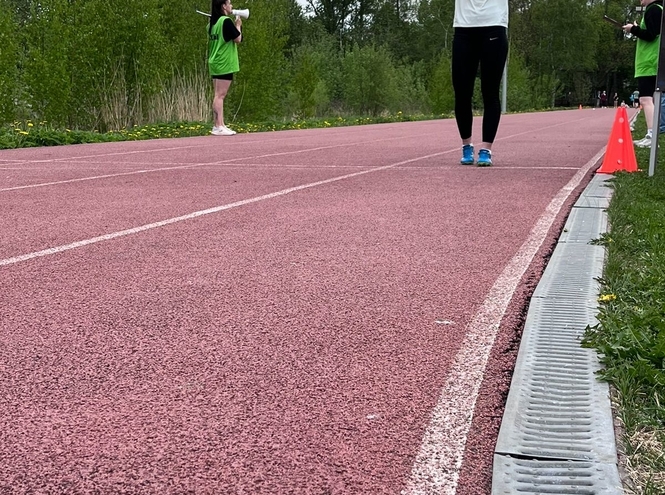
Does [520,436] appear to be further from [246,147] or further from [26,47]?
[26,47]

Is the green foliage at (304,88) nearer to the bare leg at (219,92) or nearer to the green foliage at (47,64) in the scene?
the green foliage at (47,64)

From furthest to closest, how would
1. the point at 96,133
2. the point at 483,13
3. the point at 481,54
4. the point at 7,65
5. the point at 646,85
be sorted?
the point at 96,133 < the point at 7,65 < the point at 646,85 < the point at 481,54 < the point at 483,13

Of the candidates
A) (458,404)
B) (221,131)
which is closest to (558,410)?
(458,404)

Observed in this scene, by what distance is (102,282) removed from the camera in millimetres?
3402

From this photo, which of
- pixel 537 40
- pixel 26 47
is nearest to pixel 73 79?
pixel 26 47

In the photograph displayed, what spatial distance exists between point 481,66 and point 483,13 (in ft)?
1.52

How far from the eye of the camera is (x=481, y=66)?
7750 mm

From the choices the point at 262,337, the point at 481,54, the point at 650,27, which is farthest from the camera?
the point at 650,27

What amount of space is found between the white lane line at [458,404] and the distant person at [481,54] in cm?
455

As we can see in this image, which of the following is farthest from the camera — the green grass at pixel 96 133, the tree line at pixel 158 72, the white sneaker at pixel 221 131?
the white sneaker at pixel 221 131

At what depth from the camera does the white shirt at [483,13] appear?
302 inches

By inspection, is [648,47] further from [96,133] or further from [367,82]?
[367,82]

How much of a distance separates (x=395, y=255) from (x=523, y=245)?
662 mm

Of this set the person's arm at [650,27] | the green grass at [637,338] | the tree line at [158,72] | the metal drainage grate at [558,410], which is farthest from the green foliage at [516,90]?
the metal drainage grate at [558,410]
